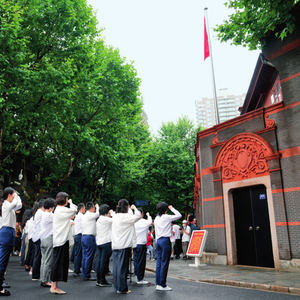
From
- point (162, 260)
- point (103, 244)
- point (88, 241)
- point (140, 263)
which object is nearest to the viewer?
point (162, 260)

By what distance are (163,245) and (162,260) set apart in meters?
0.33

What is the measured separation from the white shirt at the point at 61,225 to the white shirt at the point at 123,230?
1.01 metres

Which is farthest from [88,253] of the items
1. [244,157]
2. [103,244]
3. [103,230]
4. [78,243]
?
[244,157]

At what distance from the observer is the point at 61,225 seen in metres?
6.47

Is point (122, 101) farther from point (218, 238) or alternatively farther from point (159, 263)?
point (159, 263)

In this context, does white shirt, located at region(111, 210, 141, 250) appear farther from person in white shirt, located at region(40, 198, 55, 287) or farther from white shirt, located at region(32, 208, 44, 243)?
white shirt, located at region(32, 208, 44, 243)

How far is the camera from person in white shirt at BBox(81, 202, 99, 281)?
8078 millimetres

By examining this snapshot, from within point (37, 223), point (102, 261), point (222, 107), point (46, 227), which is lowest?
point (102, 261)

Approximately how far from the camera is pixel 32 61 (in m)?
14.4

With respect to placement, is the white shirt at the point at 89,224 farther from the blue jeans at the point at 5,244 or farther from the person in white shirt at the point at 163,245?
the blue jeans at the point at 5,244

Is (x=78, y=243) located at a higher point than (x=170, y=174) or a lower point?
lower

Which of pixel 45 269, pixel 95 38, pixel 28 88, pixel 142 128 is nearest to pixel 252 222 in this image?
pixel 45 269

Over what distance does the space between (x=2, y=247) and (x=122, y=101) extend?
1446cm

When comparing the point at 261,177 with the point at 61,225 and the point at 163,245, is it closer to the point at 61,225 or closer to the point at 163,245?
the point at 163,245
